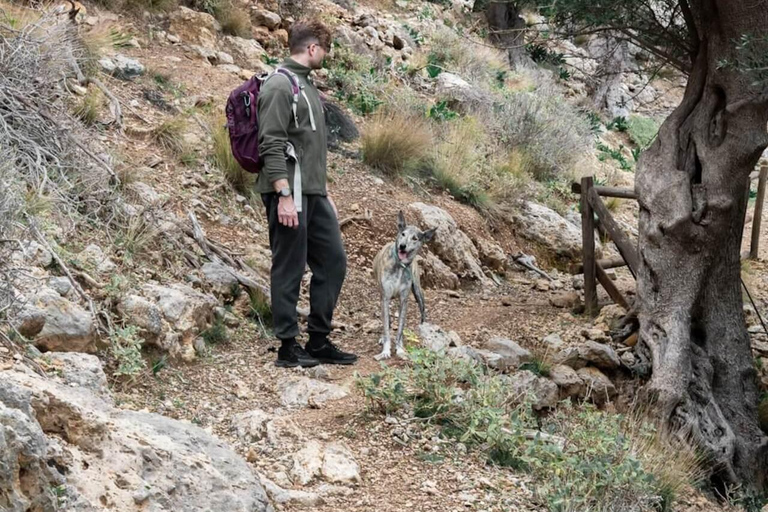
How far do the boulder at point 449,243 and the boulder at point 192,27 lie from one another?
3899 mm

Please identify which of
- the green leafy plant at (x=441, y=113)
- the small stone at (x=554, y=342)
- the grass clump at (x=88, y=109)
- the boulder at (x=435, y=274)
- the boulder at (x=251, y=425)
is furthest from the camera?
the green leafy plant at (x=441, y=113)

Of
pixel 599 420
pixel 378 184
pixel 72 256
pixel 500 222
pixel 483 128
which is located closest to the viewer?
pixel 599 420

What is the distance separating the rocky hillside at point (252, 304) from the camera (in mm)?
3730

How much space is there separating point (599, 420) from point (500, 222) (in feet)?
19.1

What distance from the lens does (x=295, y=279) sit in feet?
19.5

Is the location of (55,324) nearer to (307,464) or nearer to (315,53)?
(307,464)

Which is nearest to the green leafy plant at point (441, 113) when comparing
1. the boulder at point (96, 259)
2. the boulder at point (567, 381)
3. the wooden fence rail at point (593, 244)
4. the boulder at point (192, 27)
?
the boulder at point (192, 27)

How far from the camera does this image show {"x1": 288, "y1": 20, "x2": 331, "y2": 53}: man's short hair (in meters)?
5.77

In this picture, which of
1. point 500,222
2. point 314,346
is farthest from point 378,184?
point 314,346

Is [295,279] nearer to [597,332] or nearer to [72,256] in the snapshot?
[72,256]

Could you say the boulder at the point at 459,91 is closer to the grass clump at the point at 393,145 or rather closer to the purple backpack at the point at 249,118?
the grass clump at the point at 393,145


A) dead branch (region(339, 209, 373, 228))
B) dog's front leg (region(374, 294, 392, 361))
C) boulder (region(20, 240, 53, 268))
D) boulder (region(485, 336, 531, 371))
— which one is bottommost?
boulder (region(485, 336, 531, 371))

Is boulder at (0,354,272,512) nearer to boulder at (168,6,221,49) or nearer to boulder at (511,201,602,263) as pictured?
boulder at (511,201,602,263)

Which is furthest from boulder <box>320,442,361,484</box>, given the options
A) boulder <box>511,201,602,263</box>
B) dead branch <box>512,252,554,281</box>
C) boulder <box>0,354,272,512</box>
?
boulder <box>511,201,602,263</box>
